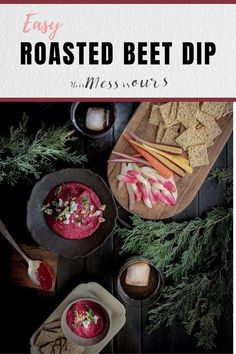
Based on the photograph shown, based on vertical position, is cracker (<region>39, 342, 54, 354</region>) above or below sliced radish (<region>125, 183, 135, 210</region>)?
below

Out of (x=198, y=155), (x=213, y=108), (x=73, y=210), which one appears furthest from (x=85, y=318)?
(x=213, y=108)

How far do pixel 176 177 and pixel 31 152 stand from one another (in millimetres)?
469

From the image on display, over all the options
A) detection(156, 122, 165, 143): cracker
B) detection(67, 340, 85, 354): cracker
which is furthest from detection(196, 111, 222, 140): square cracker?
detection(67, 340, 85, 354): cracker

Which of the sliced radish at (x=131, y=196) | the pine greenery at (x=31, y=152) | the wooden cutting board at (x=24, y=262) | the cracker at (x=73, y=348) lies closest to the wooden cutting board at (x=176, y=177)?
the sliced radish at (x=131, y=196)

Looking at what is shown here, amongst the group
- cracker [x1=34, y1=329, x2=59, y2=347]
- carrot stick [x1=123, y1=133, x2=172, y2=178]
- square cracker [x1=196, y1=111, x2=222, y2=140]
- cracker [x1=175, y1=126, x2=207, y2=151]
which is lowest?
cracker [x1=34, y1=329, x2=59, y2=347]

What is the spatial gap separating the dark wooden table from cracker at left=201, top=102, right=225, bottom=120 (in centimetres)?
23

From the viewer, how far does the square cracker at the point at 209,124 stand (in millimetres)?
1569

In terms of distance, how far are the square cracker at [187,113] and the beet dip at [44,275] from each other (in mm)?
645

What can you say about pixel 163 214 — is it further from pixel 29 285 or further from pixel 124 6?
pixel 124 6

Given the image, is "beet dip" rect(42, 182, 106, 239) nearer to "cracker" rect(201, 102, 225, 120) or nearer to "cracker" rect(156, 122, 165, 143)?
"cracker" rect(156, 122, 165, 143)

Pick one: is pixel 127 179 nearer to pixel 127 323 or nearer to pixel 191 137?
pixel 191 137

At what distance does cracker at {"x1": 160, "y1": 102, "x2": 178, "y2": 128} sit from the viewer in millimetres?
1560

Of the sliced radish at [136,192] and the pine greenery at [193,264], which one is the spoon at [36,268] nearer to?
the pine greenery at [193,264]

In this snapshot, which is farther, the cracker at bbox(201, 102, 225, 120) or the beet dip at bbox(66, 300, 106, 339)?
the beet dip at bbox(66, 300, 106, 339)
